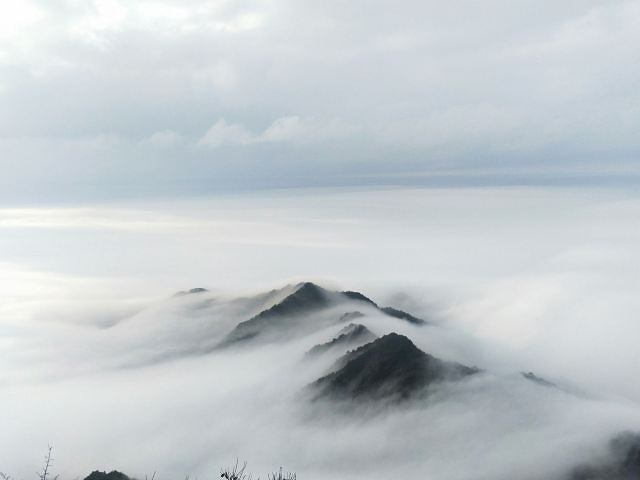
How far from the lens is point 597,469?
147 metres

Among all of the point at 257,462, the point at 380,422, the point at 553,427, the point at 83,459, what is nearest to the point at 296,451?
the point at 257,462

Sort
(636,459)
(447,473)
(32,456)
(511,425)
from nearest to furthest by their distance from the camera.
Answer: (636,459) → (447,473) → (511,425) → (32,456)

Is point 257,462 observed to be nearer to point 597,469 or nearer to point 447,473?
point 447,473

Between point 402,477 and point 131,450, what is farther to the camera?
point 131,450

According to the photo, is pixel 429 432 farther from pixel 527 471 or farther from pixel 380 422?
pixel 527 471

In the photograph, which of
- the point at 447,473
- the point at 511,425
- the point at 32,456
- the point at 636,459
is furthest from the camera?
the point at 32,456

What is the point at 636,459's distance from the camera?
146 metres

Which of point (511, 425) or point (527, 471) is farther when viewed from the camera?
point (511, 425)

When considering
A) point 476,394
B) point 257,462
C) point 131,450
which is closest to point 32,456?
point 131,450

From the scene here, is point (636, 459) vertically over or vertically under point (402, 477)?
over

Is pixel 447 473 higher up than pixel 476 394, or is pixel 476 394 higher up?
pixel 476 394

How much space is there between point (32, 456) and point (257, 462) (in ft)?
259

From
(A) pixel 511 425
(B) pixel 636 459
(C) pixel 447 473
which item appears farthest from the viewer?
(A) pixel 511 425

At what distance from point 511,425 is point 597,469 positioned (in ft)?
122
